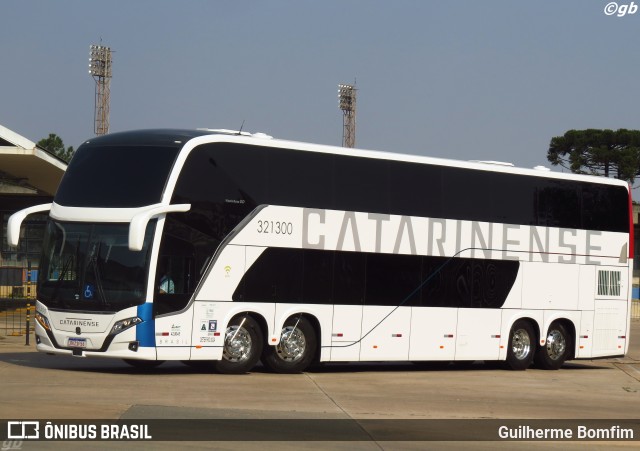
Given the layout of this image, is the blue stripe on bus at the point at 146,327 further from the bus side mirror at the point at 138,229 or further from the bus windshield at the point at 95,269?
the bus side mirror at the point at 138,229

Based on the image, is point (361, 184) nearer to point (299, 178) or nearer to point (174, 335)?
point (299, 178)

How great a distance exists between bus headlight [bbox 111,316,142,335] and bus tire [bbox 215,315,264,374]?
174cm

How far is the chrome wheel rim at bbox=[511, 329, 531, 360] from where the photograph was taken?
24695 millimetres

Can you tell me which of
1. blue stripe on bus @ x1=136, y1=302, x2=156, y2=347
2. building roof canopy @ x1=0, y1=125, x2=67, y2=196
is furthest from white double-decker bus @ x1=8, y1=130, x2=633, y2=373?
building roof canopy @ x1=0, y1=125, x2=67, y2=196

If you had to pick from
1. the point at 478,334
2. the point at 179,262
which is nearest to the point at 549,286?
the point at 478,334

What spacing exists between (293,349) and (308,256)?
1576mm

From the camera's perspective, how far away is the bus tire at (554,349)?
2533cm

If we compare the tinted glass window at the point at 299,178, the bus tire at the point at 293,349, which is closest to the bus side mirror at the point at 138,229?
Answer: the tinted glass window at the point at 299,178

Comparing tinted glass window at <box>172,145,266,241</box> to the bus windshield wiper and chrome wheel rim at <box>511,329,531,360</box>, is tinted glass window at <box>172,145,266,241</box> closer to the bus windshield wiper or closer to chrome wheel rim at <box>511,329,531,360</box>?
the bus windshield wiper

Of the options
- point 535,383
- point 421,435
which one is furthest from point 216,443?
point 535,383

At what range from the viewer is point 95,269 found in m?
19.3

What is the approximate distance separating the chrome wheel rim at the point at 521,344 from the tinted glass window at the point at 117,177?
8.75 meters

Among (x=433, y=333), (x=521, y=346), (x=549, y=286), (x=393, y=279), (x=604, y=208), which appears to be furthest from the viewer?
(x=604, y=208)

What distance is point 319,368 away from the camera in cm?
2350
